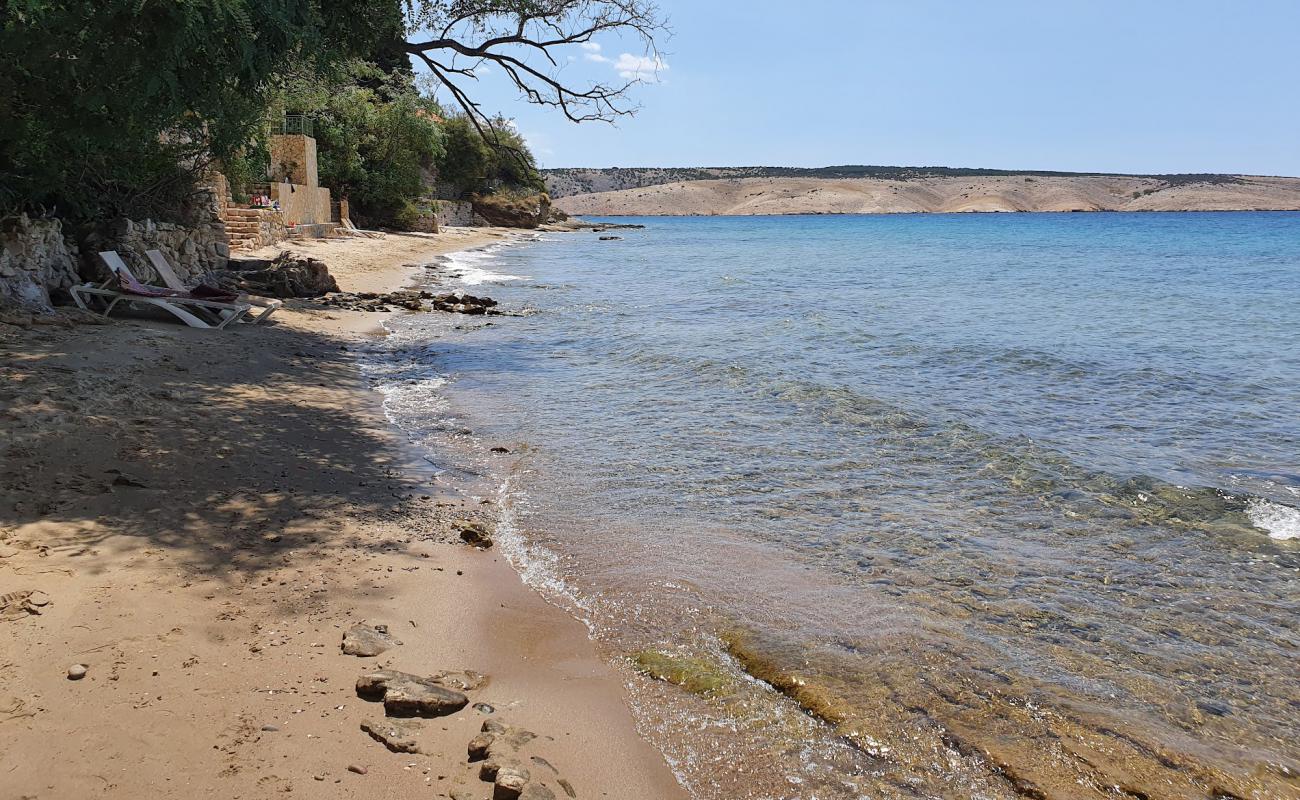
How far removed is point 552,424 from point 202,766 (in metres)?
5.70

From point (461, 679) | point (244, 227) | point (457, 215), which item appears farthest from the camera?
point (457, 215)

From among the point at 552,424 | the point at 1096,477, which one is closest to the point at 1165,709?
the point at 1096,477

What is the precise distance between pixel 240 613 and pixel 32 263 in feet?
27.9

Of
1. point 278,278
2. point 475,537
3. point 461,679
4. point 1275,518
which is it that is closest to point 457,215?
point 278,278

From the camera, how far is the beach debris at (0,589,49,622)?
11.7ft

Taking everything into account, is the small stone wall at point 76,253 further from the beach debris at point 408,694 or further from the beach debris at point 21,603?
the beach debris at point 408,694

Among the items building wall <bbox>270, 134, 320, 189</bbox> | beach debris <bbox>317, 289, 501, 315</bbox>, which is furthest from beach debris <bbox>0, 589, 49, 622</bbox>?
building wall <bbox>270, 134, 320, 189</bbox>

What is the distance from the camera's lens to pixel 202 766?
9.27ft

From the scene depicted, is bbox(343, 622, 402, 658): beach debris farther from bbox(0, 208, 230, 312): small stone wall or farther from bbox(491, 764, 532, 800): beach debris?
bbox(0, 208, 230, 312): small stone wall

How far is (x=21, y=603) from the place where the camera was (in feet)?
12.1

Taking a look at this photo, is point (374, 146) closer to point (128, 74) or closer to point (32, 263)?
point (32, 263)

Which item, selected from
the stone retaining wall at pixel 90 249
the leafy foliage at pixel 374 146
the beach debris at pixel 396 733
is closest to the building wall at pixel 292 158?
the leafy foliage at pixel 374 146

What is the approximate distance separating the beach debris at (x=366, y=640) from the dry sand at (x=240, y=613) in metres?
0.07

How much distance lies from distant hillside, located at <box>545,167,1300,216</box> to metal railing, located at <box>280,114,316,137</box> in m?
101
